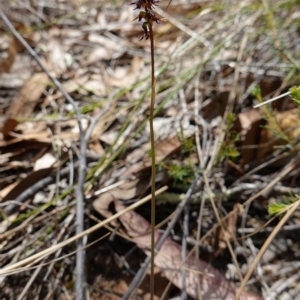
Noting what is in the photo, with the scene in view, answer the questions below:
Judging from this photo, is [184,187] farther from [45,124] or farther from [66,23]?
[66,23]

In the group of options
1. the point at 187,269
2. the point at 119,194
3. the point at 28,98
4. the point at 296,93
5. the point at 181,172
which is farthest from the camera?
the point at 28,98

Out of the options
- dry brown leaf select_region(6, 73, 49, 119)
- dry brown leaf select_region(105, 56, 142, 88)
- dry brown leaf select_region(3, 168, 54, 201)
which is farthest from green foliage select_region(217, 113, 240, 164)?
dry brown leaf select_region(6, 73, 49, 119)

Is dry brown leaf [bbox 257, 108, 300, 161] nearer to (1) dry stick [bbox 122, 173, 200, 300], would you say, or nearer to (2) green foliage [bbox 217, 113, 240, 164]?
(2) green foliage [bbox 217, 113, 240, 164]

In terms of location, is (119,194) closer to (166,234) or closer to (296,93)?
(166,234)

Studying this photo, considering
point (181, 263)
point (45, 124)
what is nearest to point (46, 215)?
point (181, 263)

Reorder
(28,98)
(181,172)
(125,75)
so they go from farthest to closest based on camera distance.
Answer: (125,75) < (28,98) < (181,172)

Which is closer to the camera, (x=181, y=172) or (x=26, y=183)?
(x=181, y=172)

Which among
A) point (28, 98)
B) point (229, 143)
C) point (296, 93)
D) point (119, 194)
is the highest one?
point (28, 98)

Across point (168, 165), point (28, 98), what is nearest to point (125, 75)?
point (28, 98)
